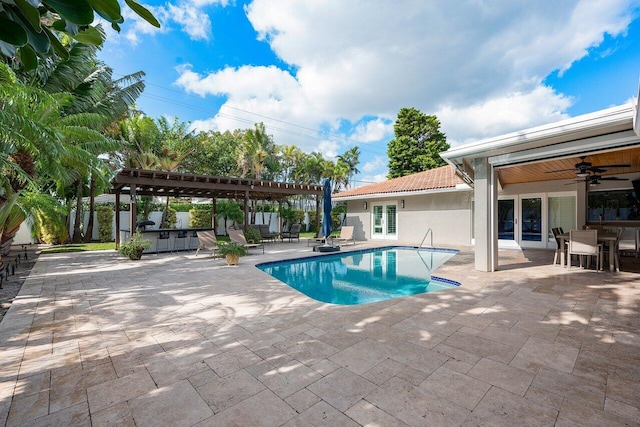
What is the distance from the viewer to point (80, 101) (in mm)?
10805

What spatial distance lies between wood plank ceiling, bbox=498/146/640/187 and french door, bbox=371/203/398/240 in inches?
253

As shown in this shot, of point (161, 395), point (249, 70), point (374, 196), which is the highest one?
point (249, 70)

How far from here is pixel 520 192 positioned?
1341 centimetres

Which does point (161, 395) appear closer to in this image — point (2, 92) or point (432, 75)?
point (2, 92)

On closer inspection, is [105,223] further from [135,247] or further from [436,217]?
[436,217]

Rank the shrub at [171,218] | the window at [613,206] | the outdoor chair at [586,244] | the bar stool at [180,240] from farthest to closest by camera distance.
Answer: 1. the shrub at [171,218]
2. the bar stool at [180,240]
3. the window at [613,206]
4. the outdoor chair at [586,244]

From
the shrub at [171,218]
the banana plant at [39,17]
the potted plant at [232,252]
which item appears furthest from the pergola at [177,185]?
the banana plant at [39,17]

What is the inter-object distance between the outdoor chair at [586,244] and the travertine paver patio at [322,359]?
1.80 m

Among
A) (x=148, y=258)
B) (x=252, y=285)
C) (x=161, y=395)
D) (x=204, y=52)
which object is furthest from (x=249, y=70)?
(x=161, y=395)

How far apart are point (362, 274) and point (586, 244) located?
605cm

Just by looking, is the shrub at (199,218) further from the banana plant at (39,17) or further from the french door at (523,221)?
the banana plant at (39,17)

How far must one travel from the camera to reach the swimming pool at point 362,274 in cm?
723

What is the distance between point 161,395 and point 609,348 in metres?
5.04

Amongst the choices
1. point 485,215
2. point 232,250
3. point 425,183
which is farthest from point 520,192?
point 232,250
